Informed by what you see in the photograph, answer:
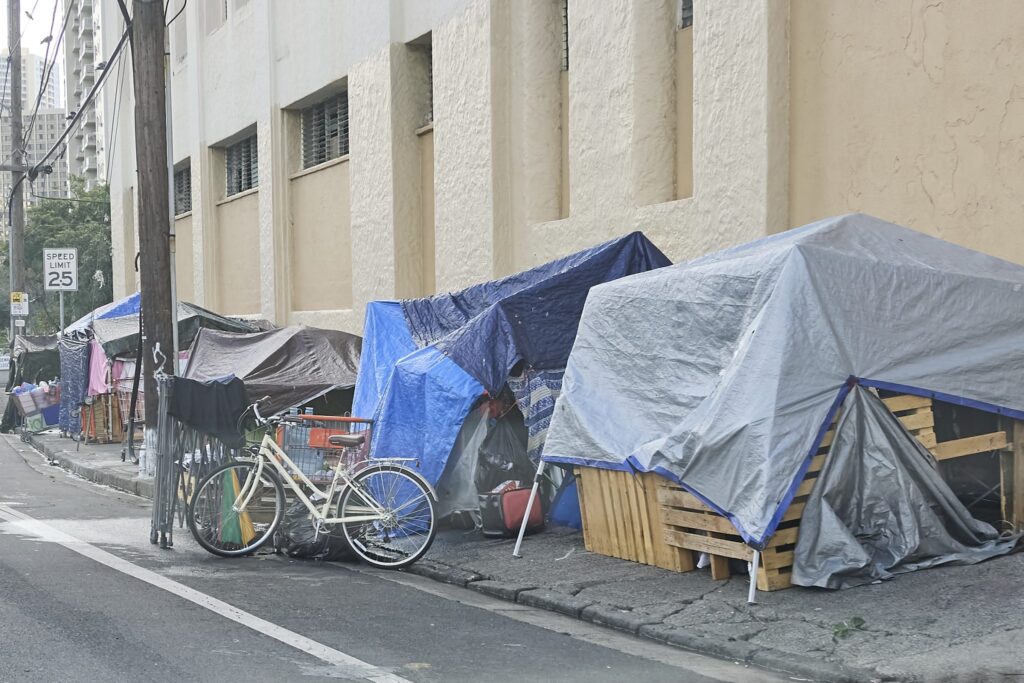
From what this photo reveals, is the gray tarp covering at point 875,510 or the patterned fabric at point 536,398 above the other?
the patterned fabric at point 536,398

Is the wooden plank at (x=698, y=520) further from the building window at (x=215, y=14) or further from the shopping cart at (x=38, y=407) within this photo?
the shopping cart at (x=38, y=407)

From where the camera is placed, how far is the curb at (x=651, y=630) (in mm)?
A: 6039

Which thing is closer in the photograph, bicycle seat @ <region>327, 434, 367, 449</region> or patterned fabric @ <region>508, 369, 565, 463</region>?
bicycle seat @ <region>327, 434, 367, 449</region>

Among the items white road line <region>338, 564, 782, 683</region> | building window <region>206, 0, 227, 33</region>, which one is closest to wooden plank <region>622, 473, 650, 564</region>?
white road line <region>338, 564, 782, 683</region>

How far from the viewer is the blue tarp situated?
33.4 feet

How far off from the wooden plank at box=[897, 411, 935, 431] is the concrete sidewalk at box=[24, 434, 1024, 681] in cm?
99

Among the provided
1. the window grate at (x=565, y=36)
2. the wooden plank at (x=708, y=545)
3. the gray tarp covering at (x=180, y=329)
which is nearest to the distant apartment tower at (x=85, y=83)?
the gray tarp covering at (x=180, y=329)

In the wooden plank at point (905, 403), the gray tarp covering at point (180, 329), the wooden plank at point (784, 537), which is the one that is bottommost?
the wooden plank at point (784, 537)

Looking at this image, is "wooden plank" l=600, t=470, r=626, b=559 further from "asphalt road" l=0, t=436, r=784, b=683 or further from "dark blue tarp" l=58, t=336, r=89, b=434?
"dark blue tarp" l=58, t=336, r=89, b=434

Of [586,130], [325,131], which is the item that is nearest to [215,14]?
[325,131]

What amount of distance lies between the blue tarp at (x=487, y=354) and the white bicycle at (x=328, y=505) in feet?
2.59

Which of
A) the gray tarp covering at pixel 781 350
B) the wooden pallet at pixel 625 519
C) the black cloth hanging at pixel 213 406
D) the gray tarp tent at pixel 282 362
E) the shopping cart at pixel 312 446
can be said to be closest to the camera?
the gray tarp covering at pixel 781 350

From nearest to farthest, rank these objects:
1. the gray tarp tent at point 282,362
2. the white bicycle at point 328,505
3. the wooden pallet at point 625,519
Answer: the wooden pallet at point 625,519 < the white bicycle at point 328,505 < the gray tarp tent at point 282,362

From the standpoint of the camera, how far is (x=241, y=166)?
24484 mm
